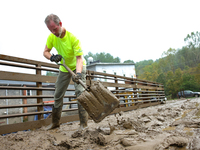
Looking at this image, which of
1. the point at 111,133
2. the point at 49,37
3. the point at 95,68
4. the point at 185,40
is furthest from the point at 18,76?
the point at 185,40

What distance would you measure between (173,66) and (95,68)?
2936 cm

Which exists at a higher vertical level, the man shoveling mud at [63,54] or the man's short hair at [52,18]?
the man's short hair at [52,18]

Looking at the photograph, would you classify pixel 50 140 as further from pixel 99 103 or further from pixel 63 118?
pixel 63 118

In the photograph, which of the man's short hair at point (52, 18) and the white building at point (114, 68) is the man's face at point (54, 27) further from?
the white building at point (114, 68)

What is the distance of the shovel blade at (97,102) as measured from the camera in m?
2.23

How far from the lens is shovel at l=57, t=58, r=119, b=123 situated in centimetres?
223

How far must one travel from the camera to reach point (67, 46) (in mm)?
2637

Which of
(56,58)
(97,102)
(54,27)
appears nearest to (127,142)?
(97,102)

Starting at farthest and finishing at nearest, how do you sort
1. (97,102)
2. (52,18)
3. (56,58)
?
(56,58)
(52,18)
(97,102)

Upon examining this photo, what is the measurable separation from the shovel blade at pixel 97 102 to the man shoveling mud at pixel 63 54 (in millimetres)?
327

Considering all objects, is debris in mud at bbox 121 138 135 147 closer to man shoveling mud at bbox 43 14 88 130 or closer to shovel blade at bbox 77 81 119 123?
shovel blade at bbox 77 81 119 123

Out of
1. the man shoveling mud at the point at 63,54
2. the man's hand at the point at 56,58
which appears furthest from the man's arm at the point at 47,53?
the man's hand at the point at 56,58

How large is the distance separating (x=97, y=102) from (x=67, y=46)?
45.1 inches

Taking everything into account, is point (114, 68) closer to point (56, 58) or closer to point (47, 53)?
point (47, 53)
